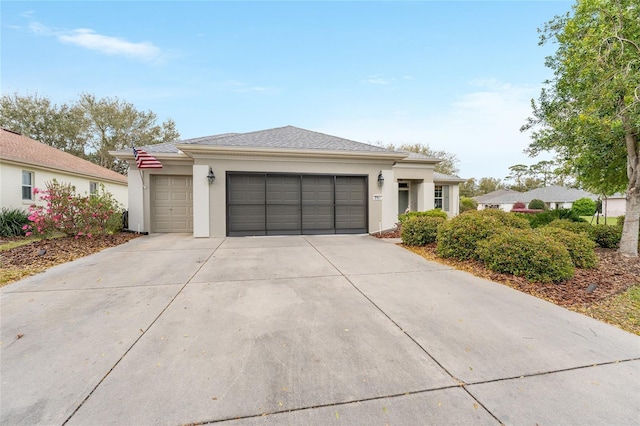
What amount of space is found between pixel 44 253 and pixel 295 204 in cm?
679

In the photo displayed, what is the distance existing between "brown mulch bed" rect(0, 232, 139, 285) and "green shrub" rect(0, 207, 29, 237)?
0.66 m

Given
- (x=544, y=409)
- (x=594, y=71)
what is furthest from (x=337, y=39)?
(x=544, y=409)

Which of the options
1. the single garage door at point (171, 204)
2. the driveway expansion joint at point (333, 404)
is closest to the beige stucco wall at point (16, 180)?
the single garage door at point (171, 204)

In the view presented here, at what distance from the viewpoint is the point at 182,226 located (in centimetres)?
1065

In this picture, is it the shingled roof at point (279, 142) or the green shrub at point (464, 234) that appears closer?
the green shrub at point (464, 234)

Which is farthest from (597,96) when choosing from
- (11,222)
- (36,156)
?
(36,156)

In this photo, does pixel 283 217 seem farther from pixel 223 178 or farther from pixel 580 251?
pixel 580 251

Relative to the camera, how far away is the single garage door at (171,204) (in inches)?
408

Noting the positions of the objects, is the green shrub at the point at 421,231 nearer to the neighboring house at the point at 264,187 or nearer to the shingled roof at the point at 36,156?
the neighboring house at the point at 264,187

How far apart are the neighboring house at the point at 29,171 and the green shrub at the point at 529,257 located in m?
12.7

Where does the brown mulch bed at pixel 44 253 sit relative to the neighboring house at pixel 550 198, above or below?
below

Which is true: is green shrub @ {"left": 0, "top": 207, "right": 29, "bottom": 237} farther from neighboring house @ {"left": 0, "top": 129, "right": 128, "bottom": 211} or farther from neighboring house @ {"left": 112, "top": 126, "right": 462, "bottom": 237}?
neighboring house @ {"left": 112, "top": 126, "right": 462, "bottom": 237}

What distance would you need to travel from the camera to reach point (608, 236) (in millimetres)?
7258

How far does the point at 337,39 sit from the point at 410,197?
29.3 feet
